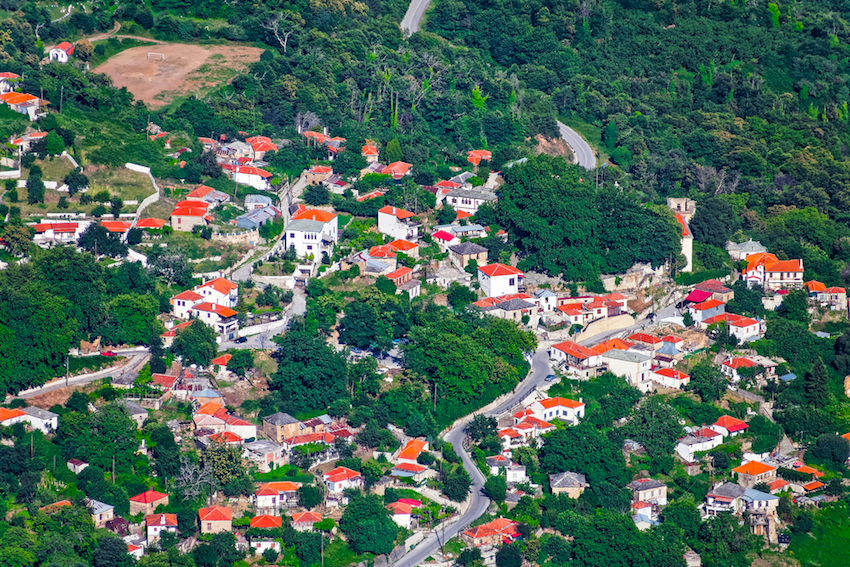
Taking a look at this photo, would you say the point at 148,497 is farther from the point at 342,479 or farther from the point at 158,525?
the point at 342,479

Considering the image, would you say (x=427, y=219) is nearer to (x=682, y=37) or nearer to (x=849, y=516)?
(x=849, y=516)

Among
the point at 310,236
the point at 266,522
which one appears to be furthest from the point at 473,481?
the point at 310,236

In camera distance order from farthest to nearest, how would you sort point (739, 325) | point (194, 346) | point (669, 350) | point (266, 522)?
1. point (739, 325)
2. point (669, 350)
3. point (194, 346)
4. point (266, 522)

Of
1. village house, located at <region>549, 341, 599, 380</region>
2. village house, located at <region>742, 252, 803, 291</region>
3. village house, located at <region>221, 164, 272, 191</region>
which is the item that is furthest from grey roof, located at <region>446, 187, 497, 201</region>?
village house, located at <region>742, 252, 803, 291</region>

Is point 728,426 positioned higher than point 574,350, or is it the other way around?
point 574,350

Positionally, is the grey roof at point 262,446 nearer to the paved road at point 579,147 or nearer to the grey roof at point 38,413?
Answer: the grey roof at point 38,413

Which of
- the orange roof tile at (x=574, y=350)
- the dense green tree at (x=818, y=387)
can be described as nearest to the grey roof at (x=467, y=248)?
the orange roof tile at (x=574, y=350)
